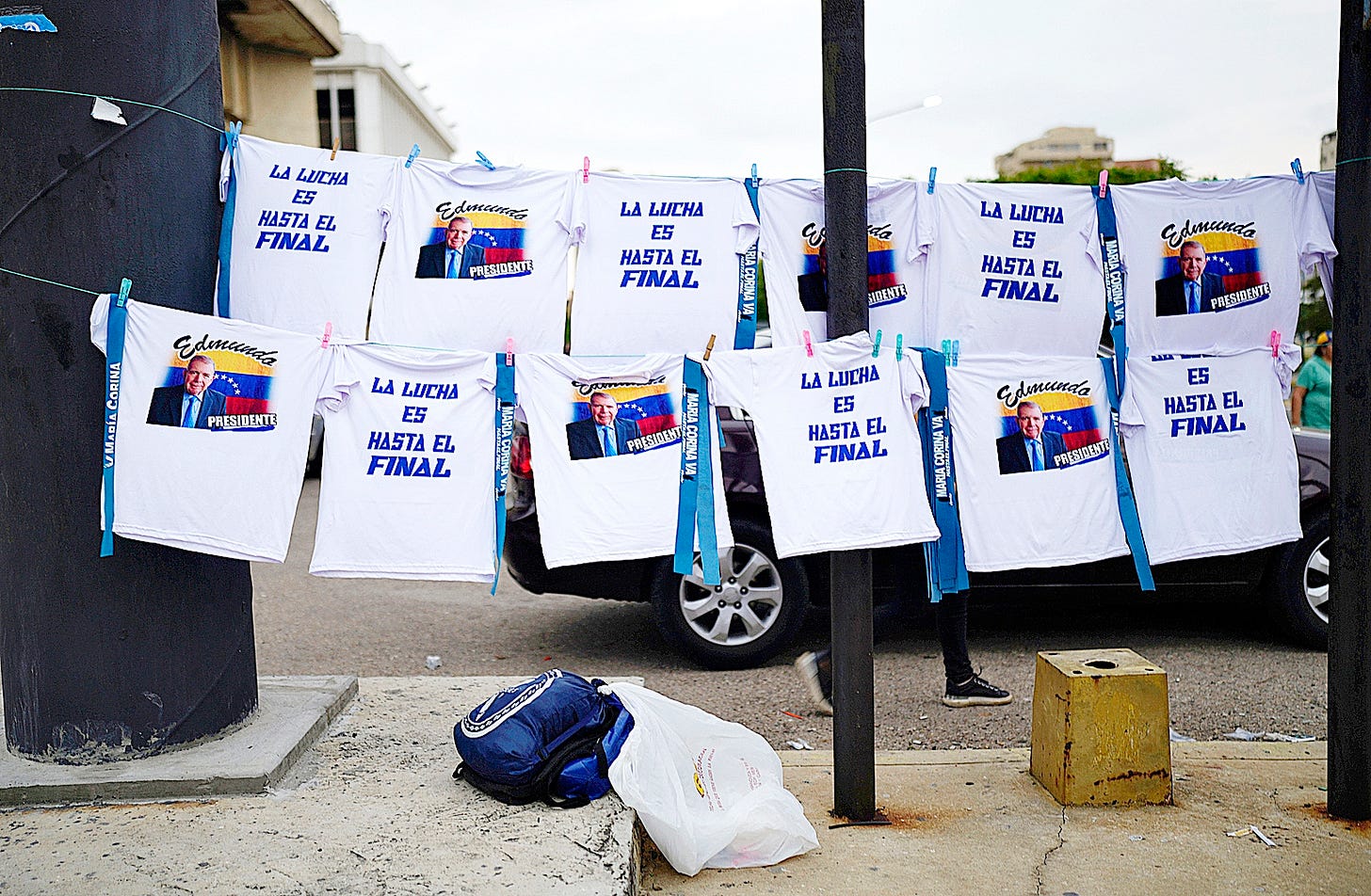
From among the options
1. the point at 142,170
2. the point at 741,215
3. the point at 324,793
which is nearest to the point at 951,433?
the point at 741,215

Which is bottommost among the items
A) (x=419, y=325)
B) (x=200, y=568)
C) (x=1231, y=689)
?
(x=1231, y=689)

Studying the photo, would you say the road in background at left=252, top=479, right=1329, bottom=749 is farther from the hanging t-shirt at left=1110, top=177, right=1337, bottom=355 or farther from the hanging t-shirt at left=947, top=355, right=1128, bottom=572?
the hanging t-shirt at left=1110, top=177, right=1337, bottom=355

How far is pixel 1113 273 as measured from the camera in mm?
4430

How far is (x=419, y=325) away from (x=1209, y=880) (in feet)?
10.4

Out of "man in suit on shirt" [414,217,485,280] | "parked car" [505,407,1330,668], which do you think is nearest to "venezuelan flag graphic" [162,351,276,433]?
"man in suit on shirt" [414,217,485,280]

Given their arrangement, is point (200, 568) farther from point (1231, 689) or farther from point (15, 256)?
point (1231, 689)

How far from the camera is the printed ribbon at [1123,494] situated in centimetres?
449

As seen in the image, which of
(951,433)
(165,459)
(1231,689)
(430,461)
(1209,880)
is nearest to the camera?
(1209,880)

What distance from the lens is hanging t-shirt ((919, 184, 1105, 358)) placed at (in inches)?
171

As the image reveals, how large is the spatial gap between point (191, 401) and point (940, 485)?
2692 mm

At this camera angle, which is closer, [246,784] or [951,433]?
[246,784]

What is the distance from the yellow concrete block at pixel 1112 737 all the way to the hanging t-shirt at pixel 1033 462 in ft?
2.09

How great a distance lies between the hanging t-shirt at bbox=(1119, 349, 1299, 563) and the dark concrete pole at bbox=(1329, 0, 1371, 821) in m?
0.80

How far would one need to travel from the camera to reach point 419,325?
163 inches
